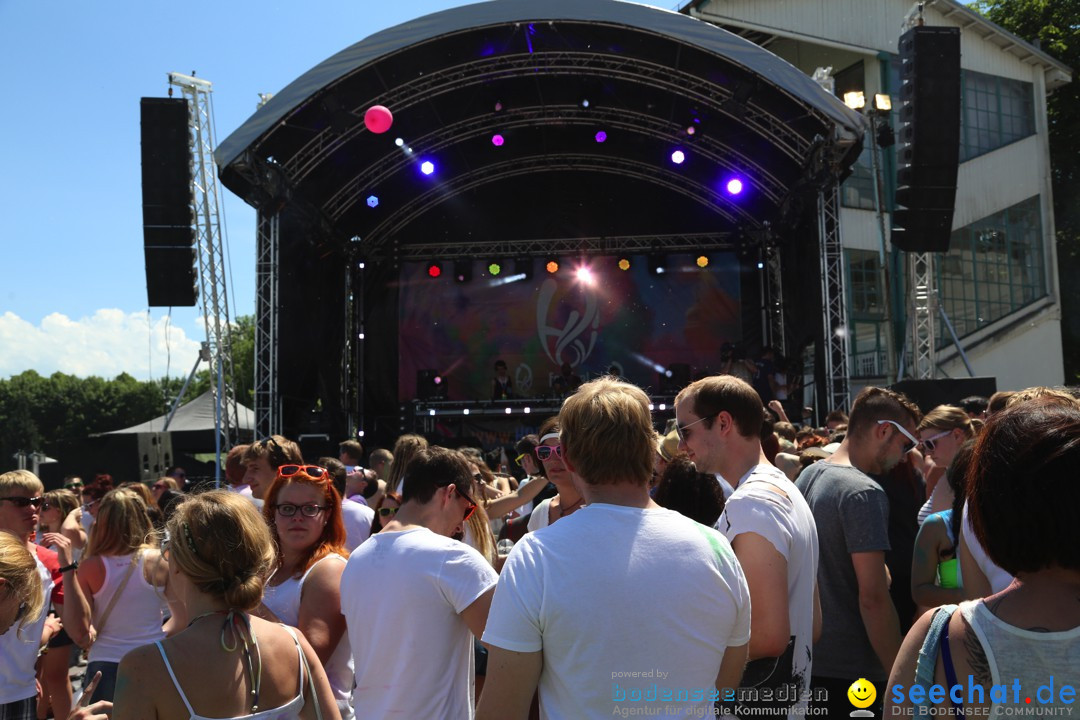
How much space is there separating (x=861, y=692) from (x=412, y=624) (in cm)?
161

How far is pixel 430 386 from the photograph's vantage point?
53.9 feet

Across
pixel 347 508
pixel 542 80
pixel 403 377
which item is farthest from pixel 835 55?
pixel 347 508

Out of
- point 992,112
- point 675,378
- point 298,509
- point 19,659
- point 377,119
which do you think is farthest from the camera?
point 992,112

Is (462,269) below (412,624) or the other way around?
the other way around

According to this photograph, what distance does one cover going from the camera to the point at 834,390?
1262 cm

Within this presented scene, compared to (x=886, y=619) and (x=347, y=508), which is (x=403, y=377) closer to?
(x=347, y=508)

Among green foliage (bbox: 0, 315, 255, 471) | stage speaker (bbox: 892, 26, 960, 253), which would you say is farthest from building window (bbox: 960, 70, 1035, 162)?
green foliage (bbox: 0, 315, 255, 471)

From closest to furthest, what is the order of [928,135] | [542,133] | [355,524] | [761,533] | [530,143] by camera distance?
[761,533] < [355,524] < [928,135] < [542,133] < [530,143]

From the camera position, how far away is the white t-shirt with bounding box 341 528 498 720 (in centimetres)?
260

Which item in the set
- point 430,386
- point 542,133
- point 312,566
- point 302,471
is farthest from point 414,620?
point 430,386

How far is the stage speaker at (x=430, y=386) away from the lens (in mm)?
16016

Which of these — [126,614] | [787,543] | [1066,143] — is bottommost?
[126,614]

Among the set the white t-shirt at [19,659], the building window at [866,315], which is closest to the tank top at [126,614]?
the white t-shirt at [19,659]

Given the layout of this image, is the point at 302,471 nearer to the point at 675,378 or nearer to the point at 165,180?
the point at 165,180
